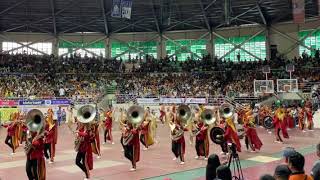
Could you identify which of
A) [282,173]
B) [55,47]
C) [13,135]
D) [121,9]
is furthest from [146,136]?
[55,47]

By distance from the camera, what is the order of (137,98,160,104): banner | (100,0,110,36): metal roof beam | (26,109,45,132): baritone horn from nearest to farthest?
(26,109,45,132): baritone horn, (137,98,160,104): banner, (100,0,110,36): metal roof beam

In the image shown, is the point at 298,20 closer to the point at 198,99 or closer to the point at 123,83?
the point at 198,99

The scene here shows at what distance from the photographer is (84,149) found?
10.7 m

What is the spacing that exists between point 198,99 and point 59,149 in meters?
18.3

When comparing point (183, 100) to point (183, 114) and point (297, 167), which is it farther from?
point (297, 167)

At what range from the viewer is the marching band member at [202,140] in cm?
1379

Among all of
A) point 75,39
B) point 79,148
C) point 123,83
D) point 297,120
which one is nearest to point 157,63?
point 123,83

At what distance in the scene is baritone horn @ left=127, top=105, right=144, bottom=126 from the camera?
41.2 feet

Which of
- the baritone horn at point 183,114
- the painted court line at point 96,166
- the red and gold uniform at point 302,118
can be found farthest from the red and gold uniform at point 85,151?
the red and gold uniform at point 302,118

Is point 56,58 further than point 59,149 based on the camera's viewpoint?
Yes

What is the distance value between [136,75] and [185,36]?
7426 mm

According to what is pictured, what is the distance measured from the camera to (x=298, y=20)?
78.0 ft

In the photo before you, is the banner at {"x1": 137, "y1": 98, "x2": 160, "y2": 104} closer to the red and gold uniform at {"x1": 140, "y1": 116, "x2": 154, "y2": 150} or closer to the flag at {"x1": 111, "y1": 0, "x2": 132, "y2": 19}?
the flag at {"x1": 111, "y1": 0, "x2": 132, "y2": 19}

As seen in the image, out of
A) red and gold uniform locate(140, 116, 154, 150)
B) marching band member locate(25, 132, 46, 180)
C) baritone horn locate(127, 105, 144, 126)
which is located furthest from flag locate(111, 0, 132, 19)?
marching band member locate(25, 132, 46, 180)
